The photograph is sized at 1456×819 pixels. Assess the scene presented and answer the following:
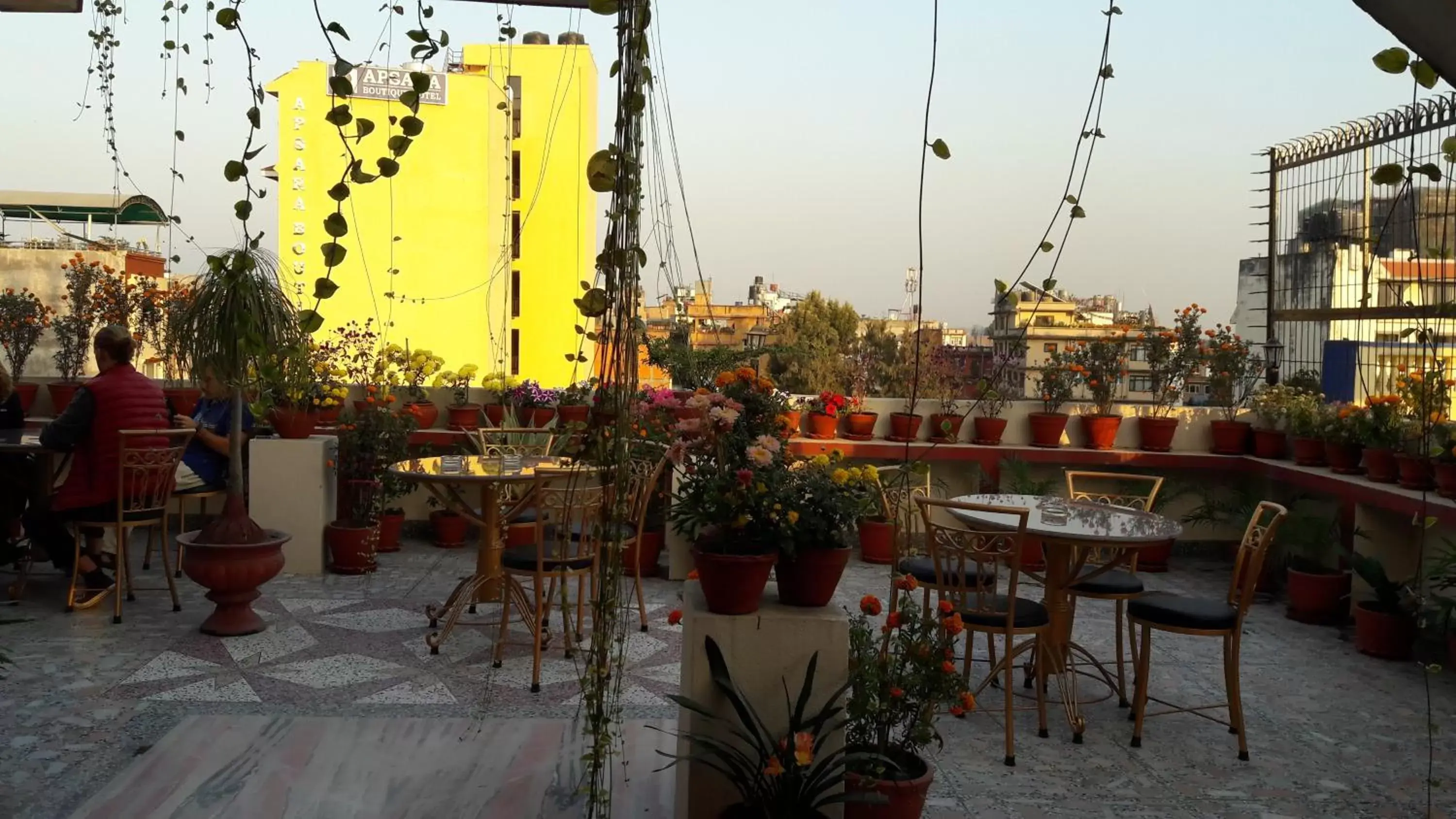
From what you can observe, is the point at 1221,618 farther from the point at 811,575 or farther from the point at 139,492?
the point at 139,492

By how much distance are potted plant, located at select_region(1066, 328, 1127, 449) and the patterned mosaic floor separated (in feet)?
7.06

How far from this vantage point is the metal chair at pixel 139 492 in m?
5.43

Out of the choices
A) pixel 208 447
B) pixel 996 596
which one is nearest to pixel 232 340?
pixel 208 447

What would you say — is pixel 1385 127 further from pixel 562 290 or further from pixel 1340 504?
pixel 562 290

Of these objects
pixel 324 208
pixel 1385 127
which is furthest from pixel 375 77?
pixel 1385 127

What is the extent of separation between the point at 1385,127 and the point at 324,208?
19.1 meters

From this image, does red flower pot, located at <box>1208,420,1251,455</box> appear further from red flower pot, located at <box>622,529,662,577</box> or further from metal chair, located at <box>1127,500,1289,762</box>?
red flower pot, located at <box>622,529,662,577</box>

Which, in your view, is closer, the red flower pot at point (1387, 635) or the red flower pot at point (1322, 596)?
the red flower pot at point (1387, 635)

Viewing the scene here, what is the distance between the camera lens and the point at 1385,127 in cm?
690

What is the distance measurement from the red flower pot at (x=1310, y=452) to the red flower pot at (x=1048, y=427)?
1534mm

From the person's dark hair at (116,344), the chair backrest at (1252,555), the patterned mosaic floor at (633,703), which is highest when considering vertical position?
the person's dark hair at (116,344)

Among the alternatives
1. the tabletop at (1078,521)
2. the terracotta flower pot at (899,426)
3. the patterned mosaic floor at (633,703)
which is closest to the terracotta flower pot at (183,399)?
the patterned mosaic floor at (633,703)

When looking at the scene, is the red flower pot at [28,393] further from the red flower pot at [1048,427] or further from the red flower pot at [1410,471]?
the red flower pot at [1410,471]

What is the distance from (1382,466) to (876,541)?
3.02 metres
